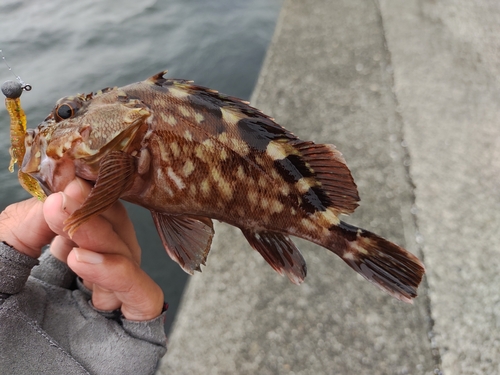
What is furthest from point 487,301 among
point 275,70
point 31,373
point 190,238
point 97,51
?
point 97,51

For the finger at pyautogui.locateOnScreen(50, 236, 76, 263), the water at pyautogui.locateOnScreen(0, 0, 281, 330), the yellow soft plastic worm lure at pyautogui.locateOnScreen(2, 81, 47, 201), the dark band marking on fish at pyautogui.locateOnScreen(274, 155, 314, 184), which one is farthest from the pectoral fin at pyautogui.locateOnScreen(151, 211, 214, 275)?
the water at pyautogui.locateOnScreen(0, 0, 281, 330)

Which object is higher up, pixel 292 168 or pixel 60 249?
pixel 292 168

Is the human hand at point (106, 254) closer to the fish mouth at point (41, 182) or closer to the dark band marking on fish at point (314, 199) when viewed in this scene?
the fish mouth at point (41, 182)

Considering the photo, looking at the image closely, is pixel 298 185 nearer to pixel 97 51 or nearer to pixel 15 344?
pixel 15 344

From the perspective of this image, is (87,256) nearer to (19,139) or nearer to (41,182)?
(41,182)

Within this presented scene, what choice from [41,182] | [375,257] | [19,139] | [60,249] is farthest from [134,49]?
[375,257]

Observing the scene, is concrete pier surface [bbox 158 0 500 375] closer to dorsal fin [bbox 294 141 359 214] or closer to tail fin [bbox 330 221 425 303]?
tail fin [bbox 330 221 425 303]

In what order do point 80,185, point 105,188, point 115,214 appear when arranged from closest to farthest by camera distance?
point 105,188 → point 80,185 → point 115,214
